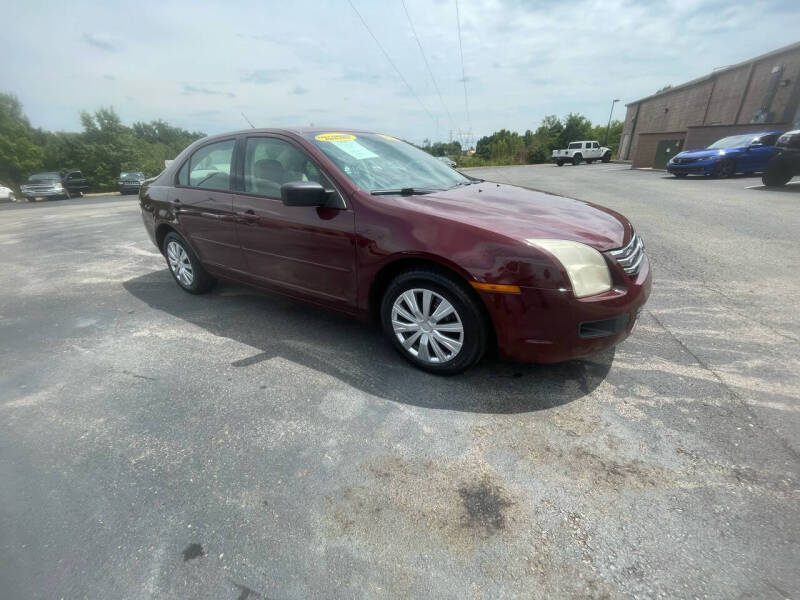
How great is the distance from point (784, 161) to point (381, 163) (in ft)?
40.8

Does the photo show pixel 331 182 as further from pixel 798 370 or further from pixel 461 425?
pixel 798 370

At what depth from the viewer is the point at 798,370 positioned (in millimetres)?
2467

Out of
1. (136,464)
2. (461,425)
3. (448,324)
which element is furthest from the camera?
(448,324)

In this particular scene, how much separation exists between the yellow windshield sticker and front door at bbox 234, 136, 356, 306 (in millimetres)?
223

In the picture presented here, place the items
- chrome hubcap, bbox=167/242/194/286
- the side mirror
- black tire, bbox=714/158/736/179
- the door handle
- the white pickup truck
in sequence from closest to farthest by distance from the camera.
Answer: the side mirror → the door handle → chrome hubcap, bbox=167/242/194/286 → black tire, bbox=714/158/736/179 → the white pickup truck

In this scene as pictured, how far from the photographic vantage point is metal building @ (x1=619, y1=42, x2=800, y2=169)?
2011 centimetres

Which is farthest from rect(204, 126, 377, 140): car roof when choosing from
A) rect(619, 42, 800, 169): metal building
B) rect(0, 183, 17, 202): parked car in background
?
rect(0, 183, 17, 202): parked car in background

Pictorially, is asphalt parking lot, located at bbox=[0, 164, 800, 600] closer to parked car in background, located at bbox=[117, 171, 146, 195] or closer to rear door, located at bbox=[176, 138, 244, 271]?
rear door, located at bbox=[176, 138, 244, 271]

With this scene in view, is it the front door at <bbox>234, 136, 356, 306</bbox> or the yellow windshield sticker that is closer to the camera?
the front door at <bbox>234, 136, 356, 306</bbox>

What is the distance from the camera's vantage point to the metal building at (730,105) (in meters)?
20.1

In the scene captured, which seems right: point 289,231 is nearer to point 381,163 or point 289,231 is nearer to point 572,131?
point 381,163

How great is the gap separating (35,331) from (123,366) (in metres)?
1.47

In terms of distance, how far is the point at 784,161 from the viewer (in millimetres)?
10039

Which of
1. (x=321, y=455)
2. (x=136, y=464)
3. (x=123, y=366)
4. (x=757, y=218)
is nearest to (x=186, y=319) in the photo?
(x=123, y=366)
